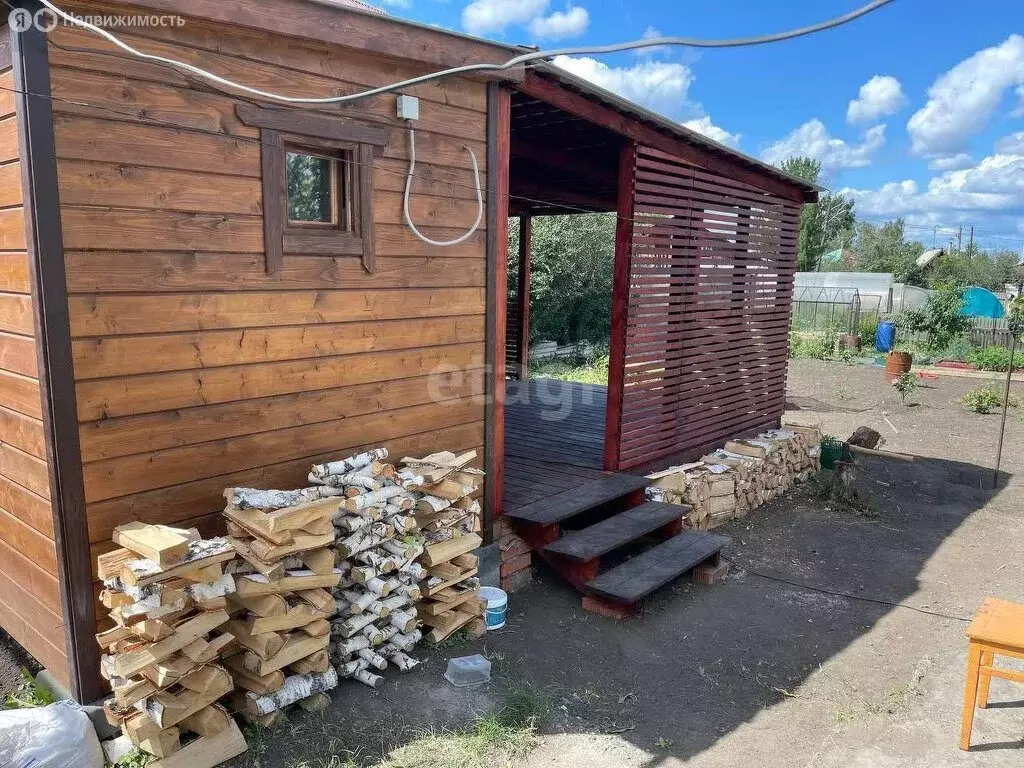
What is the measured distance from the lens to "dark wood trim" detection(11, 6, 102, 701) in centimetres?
289

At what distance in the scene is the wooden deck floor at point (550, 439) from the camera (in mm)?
5906

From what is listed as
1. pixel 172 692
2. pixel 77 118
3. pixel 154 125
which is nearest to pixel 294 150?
pixel 154 125

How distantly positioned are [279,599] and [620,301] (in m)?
3.90

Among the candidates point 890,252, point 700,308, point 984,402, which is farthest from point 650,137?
point 890,252

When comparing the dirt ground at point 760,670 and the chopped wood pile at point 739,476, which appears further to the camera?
the chopped wood pile at point 739,476

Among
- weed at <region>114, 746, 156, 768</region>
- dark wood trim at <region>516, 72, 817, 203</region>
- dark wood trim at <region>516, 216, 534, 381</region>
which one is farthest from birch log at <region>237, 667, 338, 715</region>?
dark wood trim at <region>516, 216, 534, 381</region>

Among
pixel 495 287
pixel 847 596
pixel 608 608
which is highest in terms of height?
pixel 495 287

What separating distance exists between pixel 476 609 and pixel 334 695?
1.02 m

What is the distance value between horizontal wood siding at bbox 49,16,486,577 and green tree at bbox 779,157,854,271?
34205 millimetres

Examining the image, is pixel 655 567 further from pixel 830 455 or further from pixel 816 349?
pixel 816 349

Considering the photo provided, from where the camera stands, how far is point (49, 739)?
2.97 m

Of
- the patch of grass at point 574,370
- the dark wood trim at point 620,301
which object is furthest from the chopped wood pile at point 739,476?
the patch of grass at point 574,370

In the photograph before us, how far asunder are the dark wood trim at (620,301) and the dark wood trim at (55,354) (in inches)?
163

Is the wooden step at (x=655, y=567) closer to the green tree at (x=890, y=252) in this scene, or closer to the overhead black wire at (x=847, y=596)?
the overhead black wire at (x=847, y=596)
